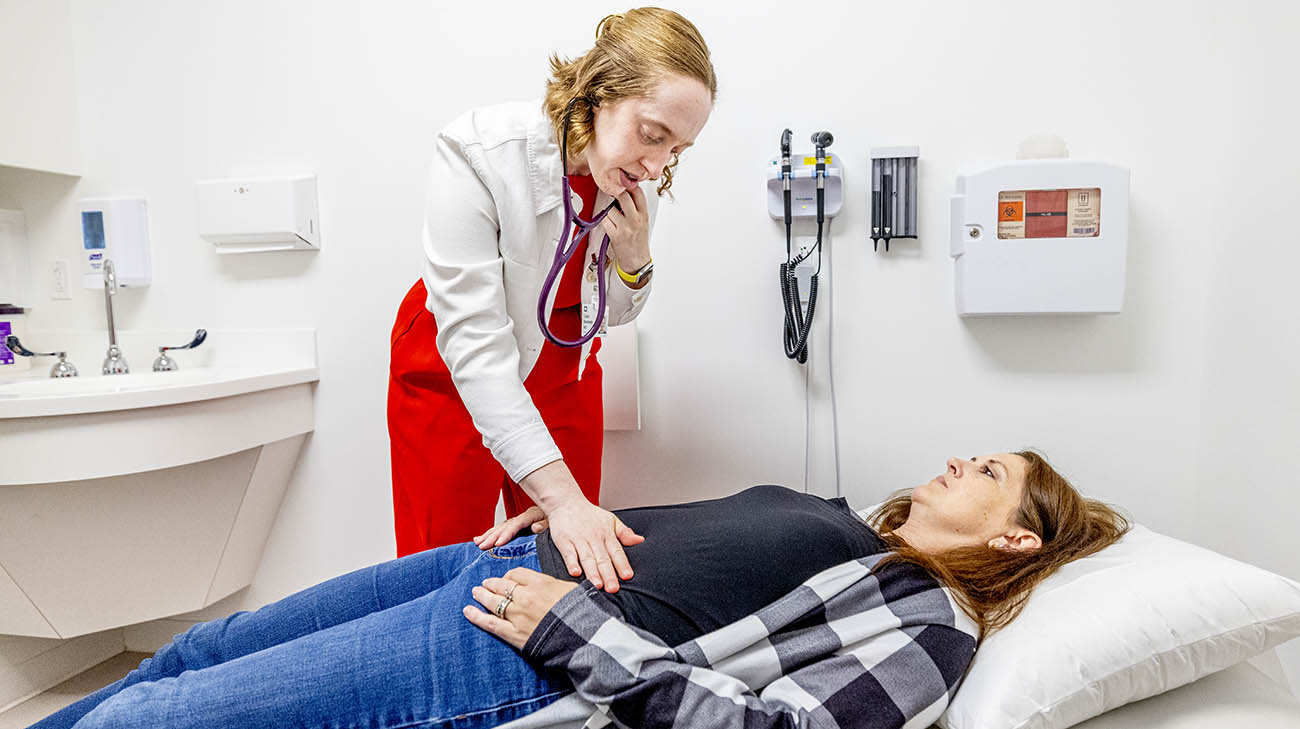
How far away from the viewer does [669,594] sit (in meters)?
1.00

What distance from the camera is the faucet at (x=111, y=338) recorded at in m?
1.87

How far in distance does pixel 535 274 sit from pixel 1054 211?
915 mm

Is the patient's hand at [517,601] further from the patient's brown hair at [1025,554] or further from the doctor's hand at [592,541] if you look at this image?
the patient's brown hair at [1025,554]

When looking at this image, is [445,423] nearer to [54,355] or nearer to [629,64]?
[629,64]

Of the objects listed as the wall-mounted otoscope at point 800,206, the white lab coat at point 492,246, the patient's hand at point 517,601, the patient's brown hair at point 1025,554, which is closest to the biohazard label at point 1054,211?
the wall-mounted otoscope at point 800,206

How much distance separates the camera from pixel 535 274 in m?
1.26

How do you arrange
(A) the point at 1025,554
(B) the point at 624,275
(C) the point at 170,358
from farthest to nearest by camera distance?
(C) the point at 170,358
(B) the point at 624,275
(A) the point at 1025,554

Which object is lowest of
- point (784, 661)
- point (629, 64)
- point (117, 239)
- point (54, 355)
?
point (784, 661)

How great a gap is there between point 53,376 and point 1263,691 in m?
2.28

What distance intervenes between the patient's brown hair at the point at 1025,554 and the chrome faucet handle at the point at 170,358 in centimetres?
156

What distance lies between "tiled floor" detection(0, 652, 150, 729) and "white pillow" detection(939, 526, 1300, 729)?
6.00 ft

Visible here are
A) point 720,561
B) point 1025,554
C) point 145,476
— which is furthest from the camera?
point 145,476

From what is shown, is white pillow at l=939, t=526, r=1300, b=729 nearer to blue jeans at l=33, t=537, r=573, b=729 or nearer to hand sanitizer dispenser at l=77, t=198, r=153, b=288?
blue jeans at l=33, t=537, r=573, b=729

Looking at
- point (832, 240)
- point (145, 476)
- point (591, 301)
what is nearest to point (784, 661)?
point (591, 301)
